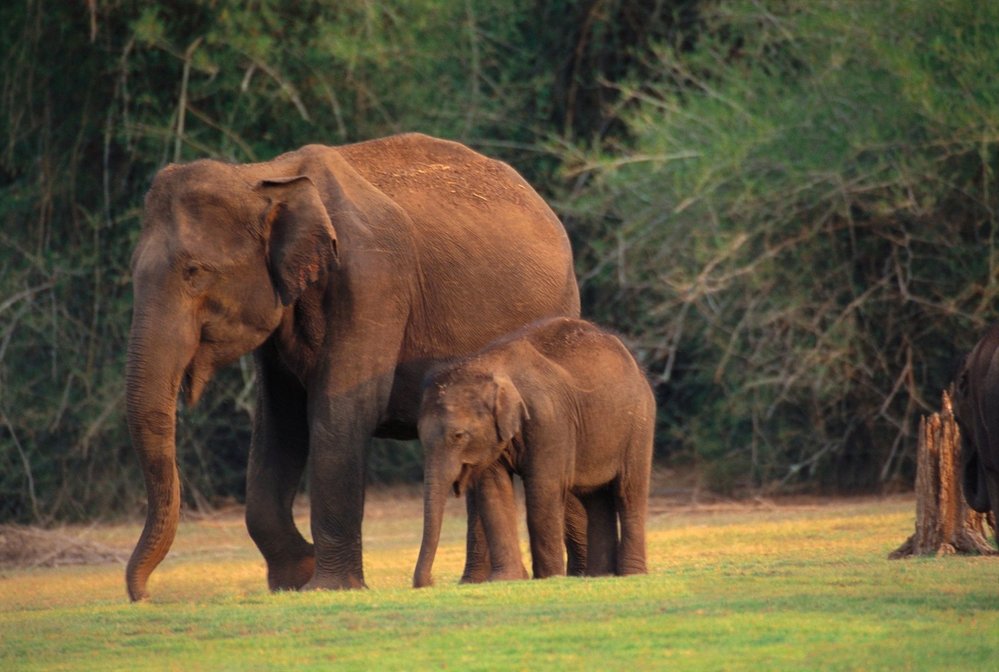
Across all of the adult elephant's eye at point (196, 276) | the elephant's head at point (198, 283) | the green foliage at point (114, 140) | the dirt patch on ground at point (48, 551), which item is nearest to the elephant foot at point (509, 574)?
the elephant's head at point (198, 283)

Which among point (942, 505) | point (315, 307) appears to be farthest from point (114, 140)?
point (942, 505)

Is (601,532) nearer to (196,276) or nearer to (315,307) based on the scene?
(315,307)

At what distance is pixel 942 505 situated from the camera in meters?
11.6

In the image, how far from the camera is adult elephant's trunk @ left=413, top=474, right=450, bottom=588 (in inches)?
378

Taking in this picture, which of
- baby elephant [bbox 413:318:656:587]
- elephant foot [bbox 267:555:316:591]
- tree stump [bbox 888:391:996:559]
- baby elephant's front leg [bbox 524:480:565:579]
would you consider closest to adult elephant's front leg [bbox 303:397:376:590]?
baby elephant [bbox 413:318:656:587]

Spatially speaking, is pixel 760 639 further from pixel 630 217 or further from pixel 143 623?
pixel 630 217

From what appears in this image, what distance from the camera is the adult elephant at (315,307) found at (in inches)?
378

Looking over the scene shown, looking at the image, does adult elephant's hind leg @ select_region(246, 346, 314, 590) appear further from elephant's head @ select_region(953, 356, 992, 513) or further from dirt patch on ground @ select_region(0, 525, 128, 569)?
dirt patch on ground @ select_region(0, 525, 128, 569)

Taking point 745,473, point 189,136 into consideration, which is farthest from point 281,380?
point 745,473

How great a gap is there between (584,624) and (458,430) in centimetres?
199

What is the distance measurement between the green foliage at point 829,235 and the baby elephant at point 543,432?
262 inches

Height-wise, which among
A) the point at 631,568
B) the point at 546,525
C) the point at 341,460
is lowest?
the point at 631,568

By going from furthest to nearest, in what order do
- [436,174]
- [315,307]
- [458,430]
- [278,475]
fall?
1. [436,174]
2. [278,475]
3. [315,307]
4. [458,430]

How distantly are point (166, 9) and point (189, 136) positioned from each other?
1.19 metres
